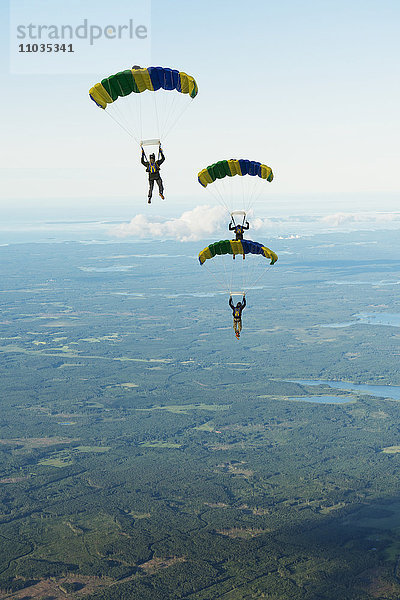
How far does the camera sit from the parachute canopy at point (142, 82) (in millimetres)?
41031

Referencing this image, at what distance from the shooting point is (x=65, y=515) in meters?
156

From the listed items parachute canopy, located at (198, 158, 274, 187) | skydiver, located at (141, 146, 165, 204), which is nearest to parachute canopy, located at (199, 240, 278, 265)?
parachute canopy, located at (198, 158, 274, 187)

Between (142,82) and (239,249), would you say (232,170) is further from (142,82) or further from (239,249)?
(142,82)

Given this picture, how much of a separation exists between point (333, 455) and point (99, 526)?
74617 millimetres

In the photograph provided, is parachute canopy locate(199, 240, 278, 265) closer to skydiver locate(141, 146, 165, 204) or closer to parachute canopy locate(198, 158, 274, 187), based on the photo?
parachute canopy locate(198, 158, 274, 187)

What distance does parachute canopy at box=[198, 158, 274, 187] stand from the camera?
5078cm

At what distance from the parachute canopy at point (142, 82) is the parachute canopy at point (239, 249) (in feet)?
44.0

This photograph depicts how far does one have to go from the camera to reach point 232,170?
50.8 meters

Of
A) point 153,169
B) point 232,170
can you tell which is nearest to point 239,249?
point 232,170

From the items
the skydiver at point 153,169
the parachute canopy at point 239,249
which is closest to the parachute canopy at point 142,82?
the skydiver at point 153,169

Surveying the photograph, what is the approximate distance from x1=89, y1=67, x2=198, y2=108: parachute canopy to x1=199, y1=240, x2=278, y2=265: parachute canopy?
13.4m

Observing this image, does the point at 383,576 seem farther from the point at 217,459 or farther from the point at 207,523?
the point at 217,459

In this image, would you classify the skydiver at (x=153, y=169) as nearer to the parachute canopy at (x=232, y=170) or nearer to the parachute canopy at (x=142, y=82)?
the parachute canopy at (x=142, y=82)

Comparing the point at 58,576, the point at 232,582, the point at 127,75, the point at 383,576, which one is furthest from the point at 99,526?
the point at 127,75
